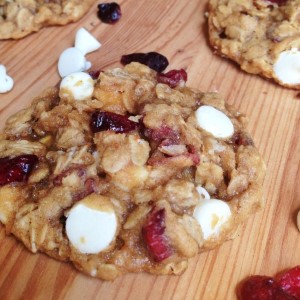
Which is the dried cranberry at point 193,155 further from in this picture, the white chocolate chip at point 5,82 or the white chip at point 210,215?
the white chocolate chip at point 5,82

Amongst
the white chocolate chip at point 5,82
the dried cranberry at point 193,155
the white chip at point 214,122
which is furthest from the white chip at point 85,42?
the dried cranberry at point 193,155

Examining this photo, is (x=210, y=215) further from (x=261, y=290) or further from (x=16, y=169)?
(x=16, y=169)

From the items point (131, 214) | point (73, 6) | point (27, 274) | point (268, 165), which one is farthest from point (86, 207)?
point (73, 6)

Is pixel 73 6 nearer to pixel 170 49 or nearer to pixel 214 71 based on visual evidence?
pixel 170 49

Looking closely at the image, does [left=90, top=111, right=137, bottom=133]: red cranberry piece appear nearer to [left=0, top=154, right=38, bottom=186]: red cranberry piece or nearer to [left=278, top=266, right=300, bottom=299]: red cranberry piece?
[left=0, top=154, right=38, bottom=186]: red cranberry piece

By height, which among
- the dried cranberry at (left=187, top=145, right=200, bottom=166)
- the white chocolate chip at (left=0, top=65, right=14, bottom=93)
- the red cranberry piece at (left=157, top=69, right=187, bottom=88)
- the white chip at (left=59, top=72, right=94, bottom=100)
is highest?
the white chip at (left=59, top=72, right=94, bottom=100)

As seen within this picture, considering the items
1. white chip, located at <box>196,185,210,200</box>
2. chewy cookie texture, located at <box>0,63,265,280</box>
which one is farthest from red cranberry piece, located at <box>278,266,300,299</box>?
white chip, located at <box>196,185,210,200</box>

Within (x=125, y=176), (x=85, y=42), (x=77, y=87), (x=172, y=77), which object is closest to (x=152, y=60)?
(x=172, y=77)

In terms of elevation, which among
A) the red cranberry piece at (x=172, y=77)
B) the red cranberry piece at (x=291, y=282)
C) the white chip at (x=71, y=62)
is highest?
A: the red cranberry piece at (x=172, y=77)
